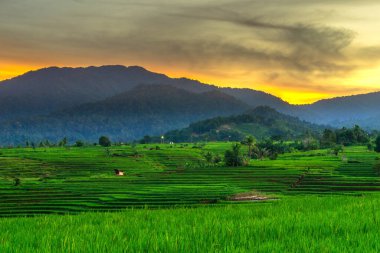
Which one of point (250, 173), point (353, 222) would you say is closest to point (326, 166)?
point (250, 173)

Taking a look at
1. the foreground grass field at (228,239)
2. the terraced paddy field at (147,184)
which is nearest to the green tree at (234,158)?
the terraced paddy field at (147,184)

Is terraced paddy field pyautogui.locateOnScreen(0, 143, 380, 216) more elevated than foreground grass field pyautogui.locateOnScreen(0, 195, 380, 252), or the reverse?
foreground grass field pyautogui.locateOnScreen(0, 195, 380, 252)

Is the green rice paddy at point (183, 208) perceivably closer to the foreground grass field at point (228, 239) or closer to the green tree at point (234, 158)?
the foreground grass field at point (228, 239)

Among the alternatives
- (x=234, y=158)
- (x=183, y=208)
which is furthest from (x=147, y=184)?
(x=183, y=208)

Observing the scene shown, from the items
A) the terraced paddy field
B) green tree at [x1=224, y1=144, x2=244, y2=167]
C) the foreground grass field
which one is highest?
the foreground grass field

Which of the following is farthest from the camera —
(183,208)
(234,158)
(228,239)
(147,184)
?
(234,158)

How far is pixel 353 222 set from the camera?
46.8 feet

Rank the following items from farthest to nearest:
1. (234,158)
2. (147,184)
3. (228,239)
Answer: (234,158) → (147,184) → (228,239)

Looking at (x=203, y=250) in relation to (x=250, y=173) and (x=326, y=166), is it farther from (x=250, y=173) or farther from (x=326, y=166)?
(x=326, y=166)

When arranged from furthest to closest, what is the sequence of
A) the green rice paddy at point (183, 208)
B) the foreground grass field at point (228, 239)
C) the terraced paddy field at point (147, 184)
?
the terraced paddy field at point (147, 184) → the green rice paddy at point (183, 208) → the foreground grass field at point (228, 239)

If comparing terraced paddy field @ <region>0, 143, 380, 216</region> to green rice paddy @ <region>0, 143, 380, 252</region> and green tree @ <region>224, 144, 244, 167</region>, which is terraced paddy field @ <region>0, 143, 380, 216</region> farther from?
green tree @ <region>224, 144, 244, 167</region>

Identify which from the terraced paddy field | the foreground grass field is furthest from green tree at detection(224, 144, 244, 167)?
the foreground grass field

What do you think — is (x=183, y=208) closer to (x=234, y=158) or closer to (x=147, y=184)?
(x=147, y=184)

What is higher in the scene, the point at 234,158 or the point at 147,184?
the point at 234,158
